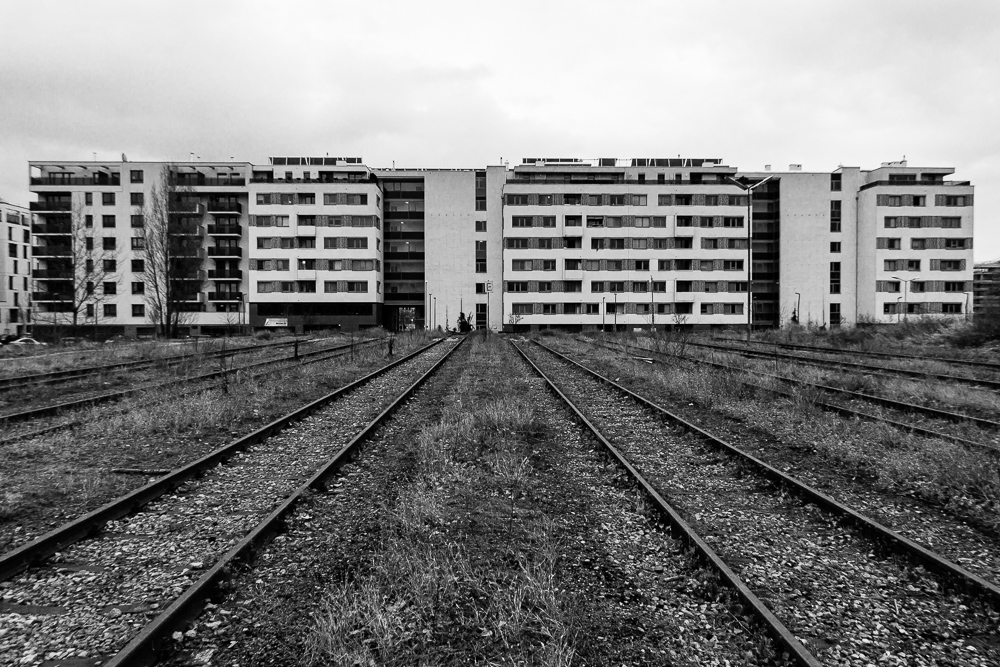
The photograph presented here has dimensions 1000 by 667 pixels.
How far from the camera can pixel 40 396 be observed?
1377 cm

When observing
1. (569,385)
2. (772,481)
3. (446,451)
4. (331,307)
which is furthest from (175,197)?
(772,481)

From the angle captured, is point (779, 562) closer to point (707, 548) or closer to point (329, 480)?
point (707, 548)

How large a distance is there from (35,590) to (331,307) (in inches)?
→ 2592

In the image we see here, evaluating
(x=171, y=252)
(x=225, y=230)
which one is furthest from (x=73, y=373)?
(x=225, y=230)

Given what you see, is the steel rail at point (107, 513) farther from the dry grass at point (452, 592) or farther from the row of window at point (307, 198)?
the row of window at point (307, 198)

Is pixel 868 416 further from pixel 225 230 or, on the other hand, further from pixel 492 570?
pixel 225 230

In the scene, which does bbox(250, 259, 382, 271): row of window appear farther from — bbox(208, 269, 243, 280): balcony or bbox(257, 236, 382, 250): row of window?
bbox(208, 269, 243, 280): balcony

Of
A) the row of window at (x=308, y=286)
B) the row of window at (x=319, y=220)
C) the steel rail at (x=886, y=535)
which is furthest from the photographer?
the row of window at (x=319, y=220)

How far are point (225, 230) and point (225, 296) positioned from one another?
29.2 feet

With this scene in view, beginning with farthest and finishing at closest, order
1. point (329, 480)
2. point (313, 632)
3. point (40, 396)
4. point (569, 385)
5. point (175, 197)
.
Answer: point (175, 197), point (569, 385), point (40, 396), point (329, 480), point (313, 632)

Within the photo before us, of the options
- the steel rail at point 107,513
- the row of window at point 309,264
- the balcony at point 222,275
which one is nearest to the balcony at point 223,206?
the balcony at point 222,275

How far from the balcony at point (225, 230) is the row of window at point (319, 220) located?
534 centimetres

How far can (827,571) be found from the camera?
175 inches

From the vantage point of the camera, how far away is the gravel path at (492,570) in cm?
332
